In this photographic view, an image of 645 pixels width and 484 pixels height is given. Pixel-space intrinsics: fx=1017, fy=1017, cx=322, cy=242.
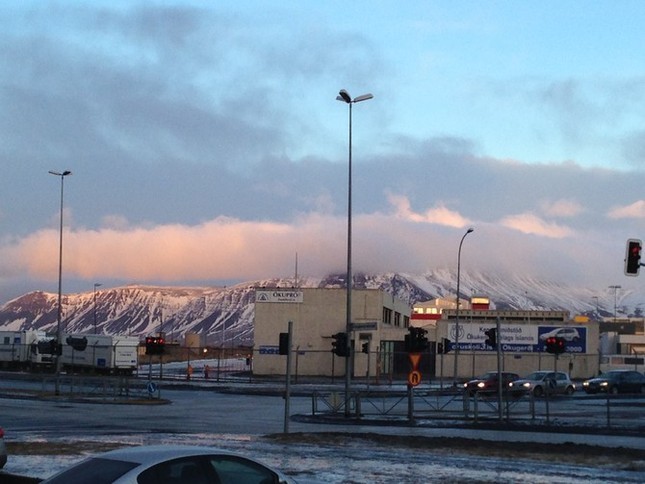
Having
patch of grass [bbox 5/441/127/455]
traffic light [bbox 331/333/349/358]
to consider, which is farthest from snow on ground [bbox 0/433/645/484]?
traffic light [bbox 331/333/349/358]

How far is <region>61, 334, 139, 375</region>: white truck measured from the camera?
80.6 m

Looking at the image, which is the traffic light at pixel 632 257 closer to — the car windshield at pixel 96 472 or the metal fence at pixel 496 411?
the metal fence at pixel 496 411

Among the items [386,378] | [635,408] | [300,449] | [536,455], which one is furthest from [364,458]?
[386,378]

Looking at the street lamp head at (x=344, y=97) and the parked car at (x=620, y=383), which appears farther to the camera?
the parked car at (x=620, y=383)

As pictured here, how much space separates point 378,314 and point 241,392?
107 ft

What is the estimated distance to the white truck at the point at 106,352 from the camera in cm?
8062

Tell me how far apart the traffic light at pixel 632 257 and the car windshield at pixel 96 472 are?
84.7 ft

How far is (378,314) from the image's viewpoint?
87562 millimetres

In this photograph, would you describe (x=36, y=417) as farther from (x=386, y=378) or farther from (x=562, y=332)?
(x=562, y=332)

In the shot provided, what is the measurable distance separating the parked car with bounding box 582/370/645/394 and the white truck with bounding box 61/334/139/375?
3850 cm

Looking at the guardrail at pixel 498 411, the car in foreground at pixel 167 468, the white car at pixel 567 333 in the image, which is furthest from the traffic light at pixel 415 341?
the white car at pixel 567 333

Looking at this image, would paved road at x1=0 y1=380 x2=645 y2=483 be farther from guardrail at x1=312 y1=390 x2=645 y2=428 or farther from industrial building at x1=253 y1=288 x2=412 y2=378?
industrial building at x1=253 y1=288 x2=412 y2=378

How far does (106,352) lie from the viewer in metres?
80.8

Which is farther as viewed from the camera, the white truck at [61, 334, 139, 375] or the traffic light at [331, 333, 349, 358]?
the white truck at [61, 334, 139, 375]
